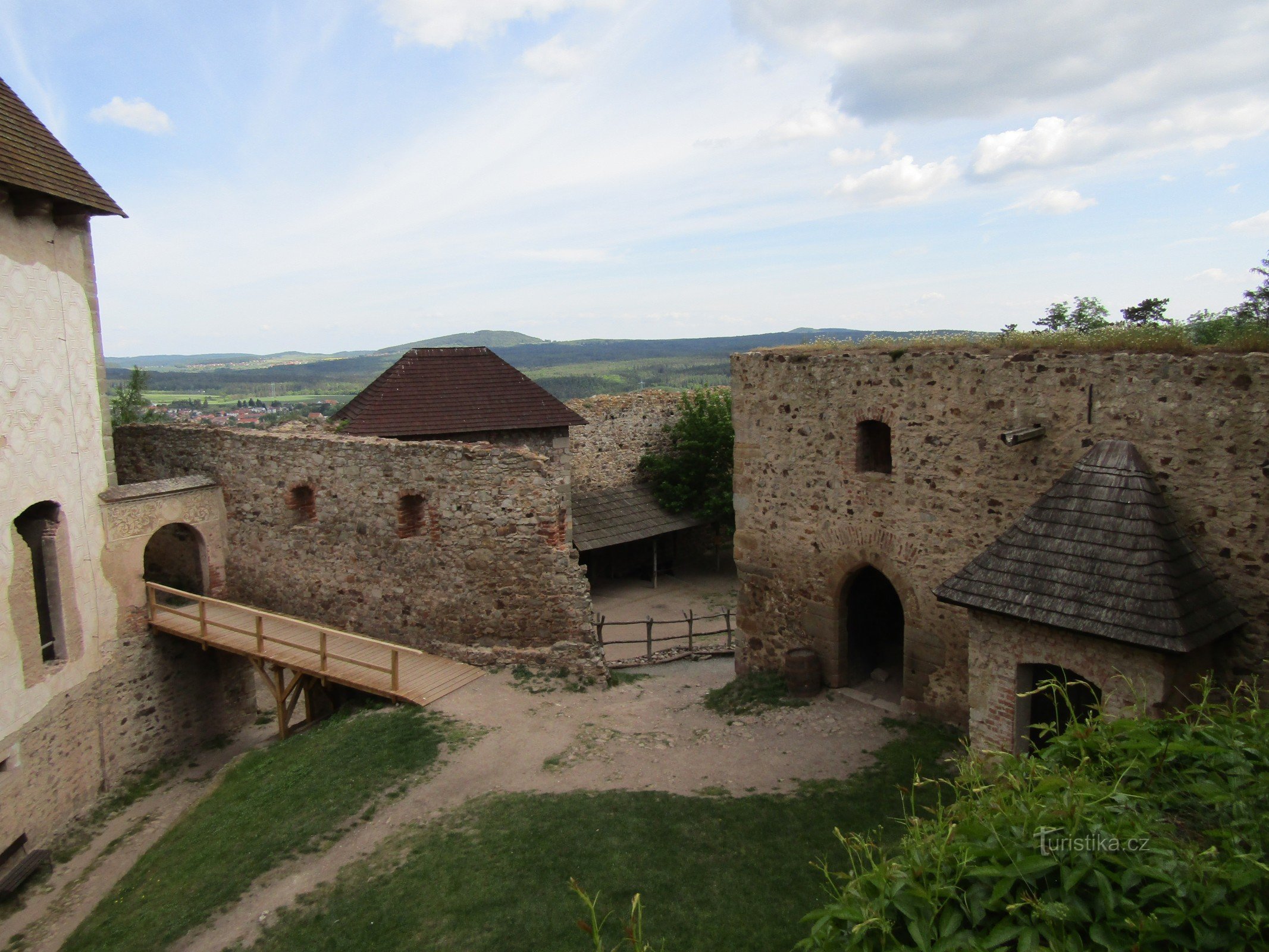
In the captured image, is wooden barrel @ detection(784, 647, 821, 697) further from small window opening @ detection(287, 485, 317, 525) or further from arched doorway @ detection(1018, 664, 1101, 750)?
small window opening @ detection(287, 485, 317, 525)

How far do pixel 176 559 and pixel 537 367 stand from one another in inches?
3298

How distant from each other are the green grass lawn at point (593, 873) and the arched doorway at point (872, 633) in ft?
8.17

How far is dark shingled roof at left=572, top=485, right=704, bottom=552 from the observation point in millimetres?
20125

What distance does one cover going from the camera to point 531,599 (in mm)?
12633

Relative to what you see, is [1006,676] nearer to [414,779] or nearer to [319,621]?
[414,779]

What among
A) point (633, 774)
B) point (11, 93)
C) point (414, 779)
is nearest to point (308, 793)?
point (414, 779)

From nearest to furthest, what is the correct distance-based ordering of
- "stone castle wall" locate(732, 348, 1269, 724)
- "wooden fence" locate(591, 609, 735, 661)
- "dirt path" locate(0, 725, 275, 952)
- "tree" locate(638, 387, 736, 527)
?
"stone castle wall" locate(732, 348, 1269, 724), "dirt path" locate(0, 725, 275, 952), "wooden fence" locate(591, 609, 735, 661), "tree" locate(638, 387, 736, 527)

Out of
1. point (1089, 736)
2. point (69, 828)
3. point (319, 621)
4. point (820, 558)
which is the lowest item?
point (69, 828)

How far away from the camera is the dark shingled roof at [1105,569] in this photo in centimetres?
706

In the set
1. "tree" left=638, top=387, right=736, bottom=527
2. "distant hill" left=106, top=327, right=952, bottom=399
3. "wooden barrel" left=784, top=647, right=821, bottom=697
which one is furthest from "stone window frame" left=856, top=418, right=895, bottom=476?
"distant hill" left=106, top=327, right=952, bottom=399

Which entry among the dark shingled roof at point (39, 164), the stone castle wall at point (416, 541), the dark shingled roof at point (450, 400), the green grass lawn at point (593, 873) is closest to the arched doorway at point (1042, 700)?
the green grass lawn at point (593, 873)

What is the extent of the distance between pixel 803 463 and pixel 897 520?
5.30ft

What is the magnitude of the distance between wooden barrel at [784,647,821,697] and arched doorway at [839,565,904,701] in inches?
16.1

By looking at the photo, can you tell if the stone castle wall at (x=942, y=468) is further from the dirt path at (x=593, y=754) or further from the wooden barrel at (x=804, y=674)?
the dirt path at (x=593, y=754)
